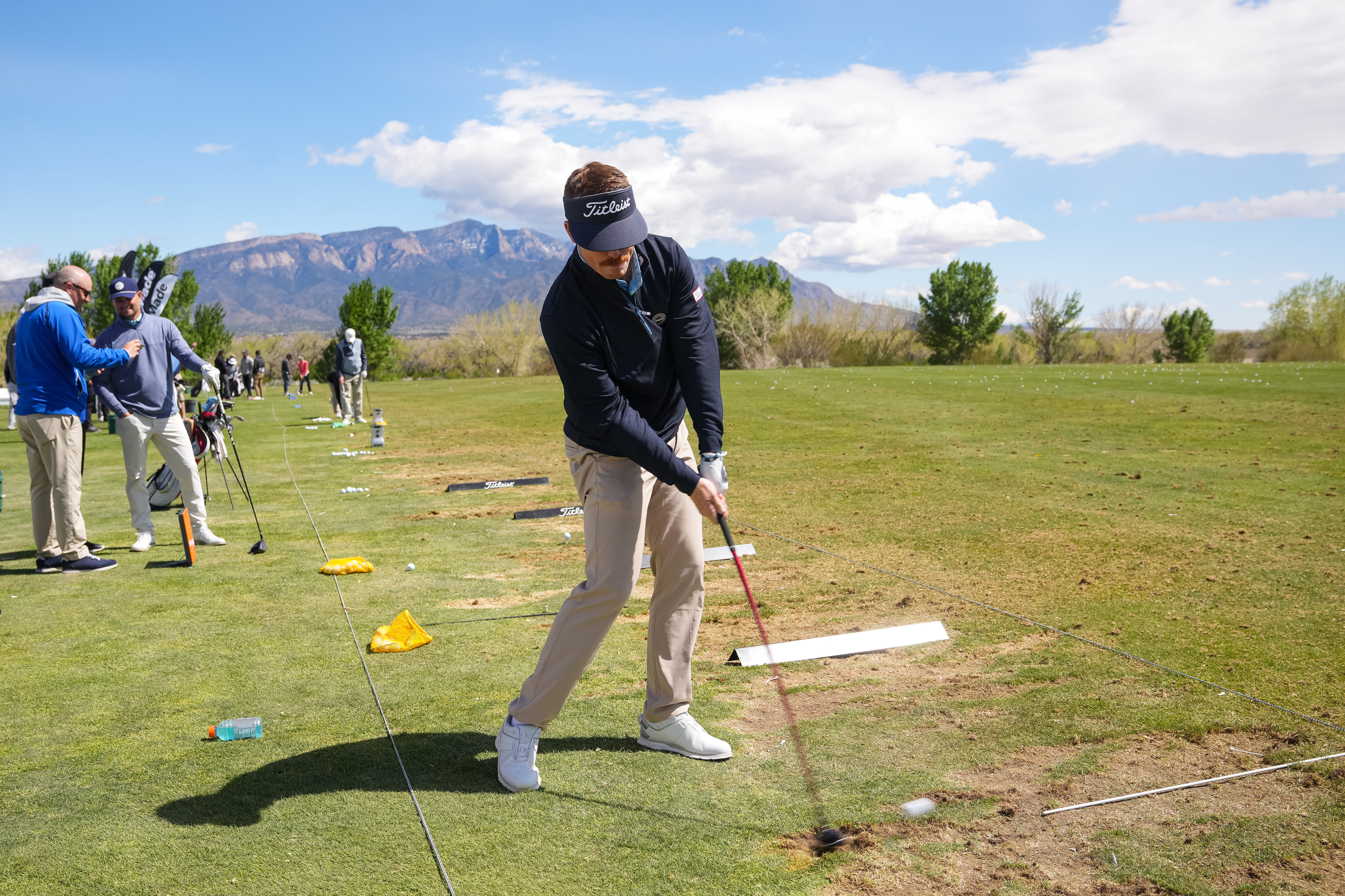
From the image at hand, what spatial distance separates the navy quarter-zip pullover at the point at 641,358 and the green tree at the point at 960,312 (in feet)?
253

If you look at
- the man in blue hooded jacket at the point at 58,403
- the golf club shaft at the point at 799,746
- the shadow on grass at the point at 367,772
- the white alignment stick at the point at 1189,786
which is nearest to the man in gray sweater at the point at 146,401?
the man in blue hooded jacket at the point at 58,403

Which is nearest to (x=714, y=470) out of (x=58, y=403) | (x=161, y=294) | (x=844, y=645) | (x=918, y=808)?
(x=918, y=808)

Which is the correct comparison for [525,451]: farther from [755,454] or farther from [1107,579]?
[1107,579]

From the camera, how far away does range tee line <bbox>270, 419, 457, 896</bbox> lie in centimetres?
319

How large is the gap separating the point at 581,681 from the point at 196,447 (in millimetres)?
8824

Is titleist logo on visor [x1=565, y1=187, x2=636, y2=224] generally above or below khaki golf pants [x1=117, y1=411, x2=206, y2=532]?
above

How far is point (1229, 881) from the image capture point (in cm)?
297

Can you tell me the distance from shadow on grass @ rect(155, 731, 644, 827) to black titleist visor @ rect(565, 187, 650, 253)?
220cm

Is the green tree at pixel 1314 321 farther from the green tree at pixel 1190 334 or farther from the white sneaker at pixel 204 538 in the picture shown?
the white sneaker at pixel 204 538

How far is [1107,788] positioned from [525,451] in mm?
13731

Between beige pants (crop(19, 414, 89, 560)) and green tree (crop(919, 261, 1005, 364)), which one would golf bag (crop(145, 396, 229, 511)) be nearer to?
beige pants (crop(19, 414, 89, 560))

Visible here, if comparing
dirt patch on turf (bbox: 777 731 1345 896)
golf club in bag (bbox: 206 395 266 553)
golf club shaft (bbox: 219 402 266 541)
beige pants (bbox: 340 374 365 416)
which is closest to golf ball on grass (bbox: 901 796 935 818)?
dirt patch on turf (bbox: 777 731 1345 896)

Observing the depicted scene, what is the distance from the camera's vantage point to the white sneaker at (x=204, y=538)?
8.57m

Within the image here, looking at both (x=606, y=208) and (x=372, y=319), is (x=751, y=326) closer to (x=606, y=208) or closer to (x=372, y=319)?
(x=372, y=319)
